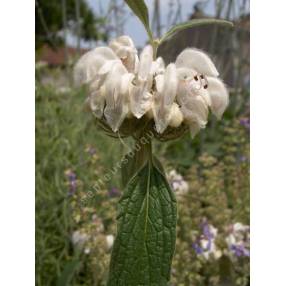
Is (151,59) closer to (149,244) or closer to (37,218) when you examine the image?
(149,244)

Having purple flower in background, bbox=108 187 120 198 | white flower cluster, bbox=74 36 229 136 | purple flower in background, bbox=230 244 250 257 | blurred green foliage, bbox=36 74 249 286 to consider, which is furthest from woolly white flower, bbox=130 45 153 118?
purple flower in background, bbox=108 187 120 198

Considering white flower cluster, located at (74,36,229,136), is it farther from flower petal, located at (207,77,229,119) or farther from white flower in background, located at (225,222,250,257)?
white flower in background, located at (225,222,250,257)

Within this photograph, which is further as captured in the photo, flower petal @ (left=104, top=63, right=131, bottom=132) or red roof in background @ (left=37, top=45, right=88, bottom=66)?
red roof in background @ (left=37, top=45, right=88, bottom=66)

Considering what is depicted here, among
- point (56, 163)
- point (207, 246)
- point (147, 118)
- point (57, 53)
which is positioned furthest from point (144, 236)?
point (57, 53)

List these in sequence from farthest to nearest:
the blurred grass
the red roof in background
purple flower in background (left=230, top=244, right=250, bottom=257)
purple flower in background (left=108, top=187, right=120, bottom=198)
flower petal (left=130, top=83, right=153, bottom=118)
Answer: the red roof in background < purple flower in background (left=108, top=187, right=120, bottom=198) < the blurred grass < purple flower in background (left=230, top=244, right=250, bottom=257) < flower petal (left=130, top=83, right=153, bottom=118)

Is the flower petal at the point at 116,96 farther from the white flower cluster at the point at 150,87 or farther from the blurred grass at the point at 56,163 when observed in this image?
the blurred grass at the point at 56,163

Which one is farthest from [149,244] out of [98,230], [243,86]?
[243,86]
